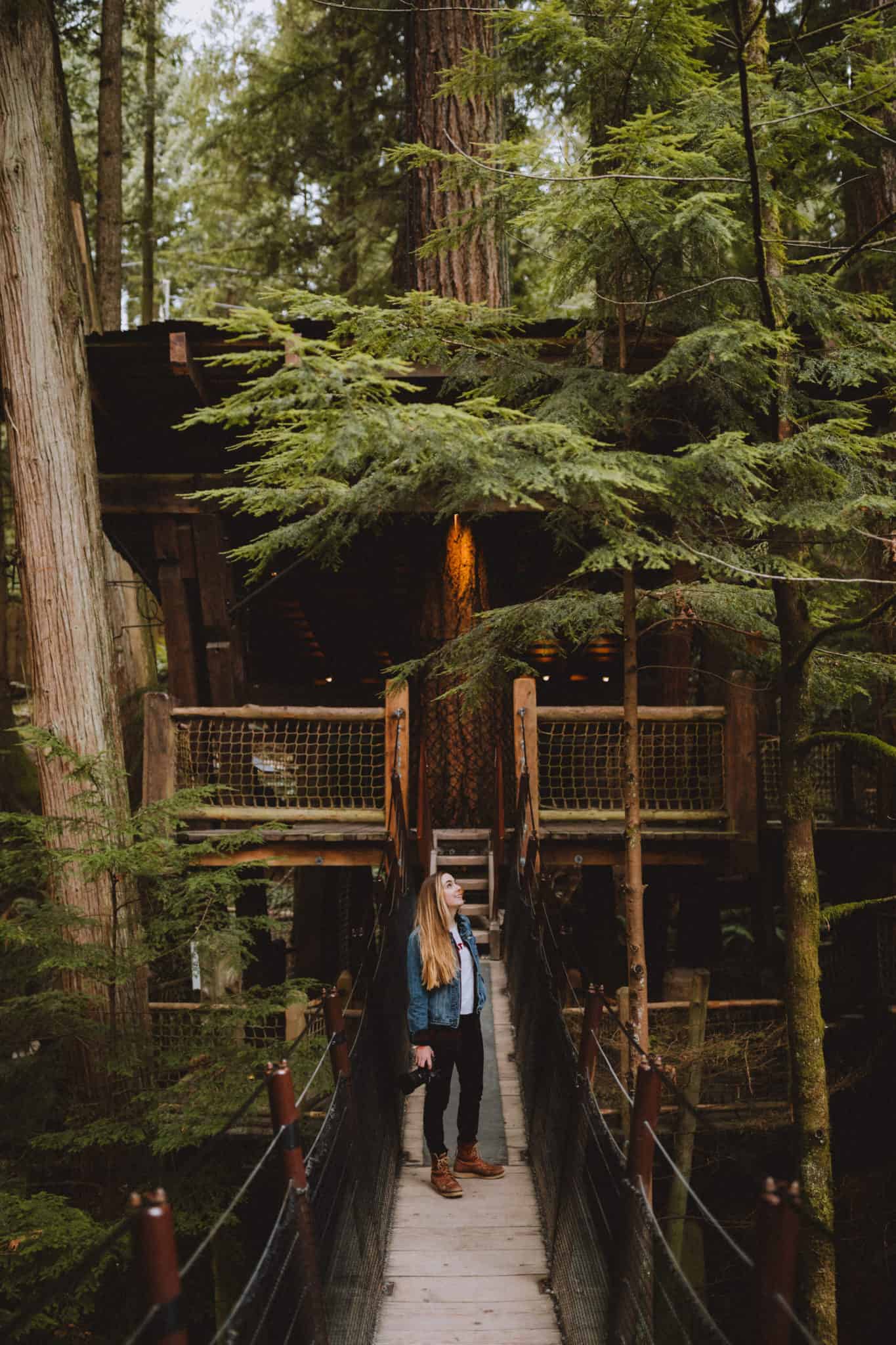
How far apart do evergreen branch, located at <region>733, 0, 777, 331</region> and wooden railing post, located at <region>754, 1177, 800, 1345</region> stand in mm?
4567

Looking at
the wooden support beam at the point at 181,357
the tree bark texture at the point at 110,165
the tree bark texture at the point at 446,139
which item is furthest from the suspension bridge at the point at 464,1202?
the tree bark texture at the point at 110,165

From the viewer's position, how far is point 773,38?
11.0 meters

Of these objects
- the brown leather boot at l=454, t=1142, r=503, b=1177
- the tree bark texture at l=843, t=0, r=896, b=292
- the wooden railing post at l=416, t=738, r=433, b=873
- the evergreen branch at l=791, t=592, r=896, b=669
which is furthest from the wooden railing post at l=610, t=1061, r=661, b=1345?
the tree bark texture at l=843, t=0, r=896, b=292

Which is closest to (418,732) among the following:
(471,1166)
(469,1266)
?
(471,1166)

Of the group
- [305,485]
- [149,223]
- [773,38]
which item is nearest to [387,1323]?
[305,485]

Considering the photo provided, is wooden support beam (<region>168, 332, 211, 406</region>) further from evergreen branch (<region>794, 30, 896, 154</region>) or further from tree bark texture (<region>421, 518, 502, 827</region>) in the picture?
evergreen branch (<region>794, 30, 896, 154</region>)

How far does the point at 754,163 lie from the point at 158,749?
19.7 ft

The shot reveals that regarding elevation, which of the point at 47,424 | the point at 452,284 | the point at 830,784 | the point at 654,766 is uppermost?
the point at 452,284

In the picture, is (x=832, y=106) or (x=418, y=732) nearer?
(x=832, y=106)

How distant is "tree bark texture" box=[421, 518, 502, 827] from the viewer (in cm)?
1025

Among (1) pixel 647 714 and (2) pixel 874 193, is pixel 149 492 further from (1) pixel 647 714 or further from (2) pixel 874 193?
(2) pixel 874 193

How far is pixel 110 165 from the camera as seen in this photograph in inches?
559

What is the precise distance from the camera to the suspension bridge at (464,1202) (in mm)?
2229

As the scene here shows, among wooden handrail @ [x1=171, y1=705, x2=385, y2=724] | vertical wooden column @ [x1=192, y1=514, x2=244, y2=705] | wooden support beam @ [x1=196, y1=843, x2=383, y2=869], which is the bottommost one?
wooden support beam @ [x1=196, y1=843, x2=383, y2=869]
